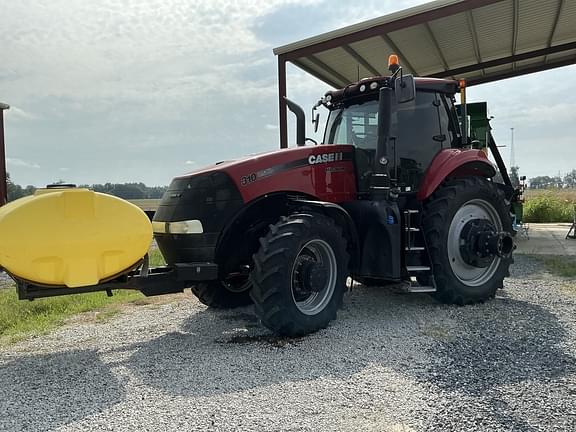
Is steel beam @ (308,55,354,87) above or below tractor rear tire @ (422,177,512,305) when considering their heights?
above

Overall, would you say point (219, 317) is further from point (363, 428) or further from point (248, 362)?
point (363, 428)

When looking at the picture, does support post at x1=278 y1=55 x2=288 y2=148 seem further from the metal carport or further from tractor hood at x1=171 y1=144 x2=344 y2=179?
tractor hood at x1=171 y1=144 x2=344 y2=179

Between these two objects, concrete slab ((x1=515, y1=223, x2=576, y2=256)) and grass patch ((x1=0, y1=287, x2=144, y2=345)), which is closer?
grass patch ((x1=0, y1=287, x2=144, y2=345))

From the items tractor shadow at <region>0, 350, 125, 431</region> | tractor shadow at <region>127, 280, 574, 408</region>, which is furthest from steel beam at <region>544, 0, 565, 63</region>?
tractor shadow at <region>0, 350, 125, 431</region>

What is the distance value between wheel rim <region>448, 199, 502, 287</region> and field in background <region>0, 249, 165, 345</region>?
400 cm

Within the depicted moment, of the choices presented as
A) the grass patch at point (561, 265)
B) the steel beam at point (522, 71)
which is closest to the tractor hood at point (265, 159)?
the grass patch at point (561, 265)

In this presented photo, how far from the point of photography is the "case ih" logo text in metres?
5.05

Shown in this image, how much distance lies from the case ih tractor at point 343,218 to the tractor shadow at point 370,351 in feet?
0.96

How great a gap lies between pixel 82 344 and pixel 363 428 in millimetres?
2939

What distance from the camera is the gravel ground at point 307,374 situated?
2959mm

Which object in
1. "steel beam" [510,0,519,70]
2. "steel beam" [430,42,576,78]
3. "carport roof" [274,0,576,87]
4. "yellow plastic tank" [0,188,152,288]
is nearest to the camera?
"yellow plastic tank" [0,188,152,288]

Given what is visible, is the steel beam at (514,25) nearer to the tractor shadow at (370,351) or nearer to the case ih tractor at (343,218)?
the case ih tractor at (343,218)

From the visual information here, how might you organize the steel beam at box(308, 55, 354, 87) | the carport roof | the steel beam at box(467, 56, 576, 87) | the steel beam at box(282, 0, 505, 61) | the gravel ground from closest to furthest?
1. the gravel ground
2. the steel beam at box(282, 0, 505, 61)
3. the carport roof
4. the steel beam at box(308, 55, 354, 87)
5. the steel beam at box(467, 56, 576, 87)

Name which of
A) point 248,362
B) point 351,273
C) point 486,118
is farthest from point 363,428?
point 486,118
